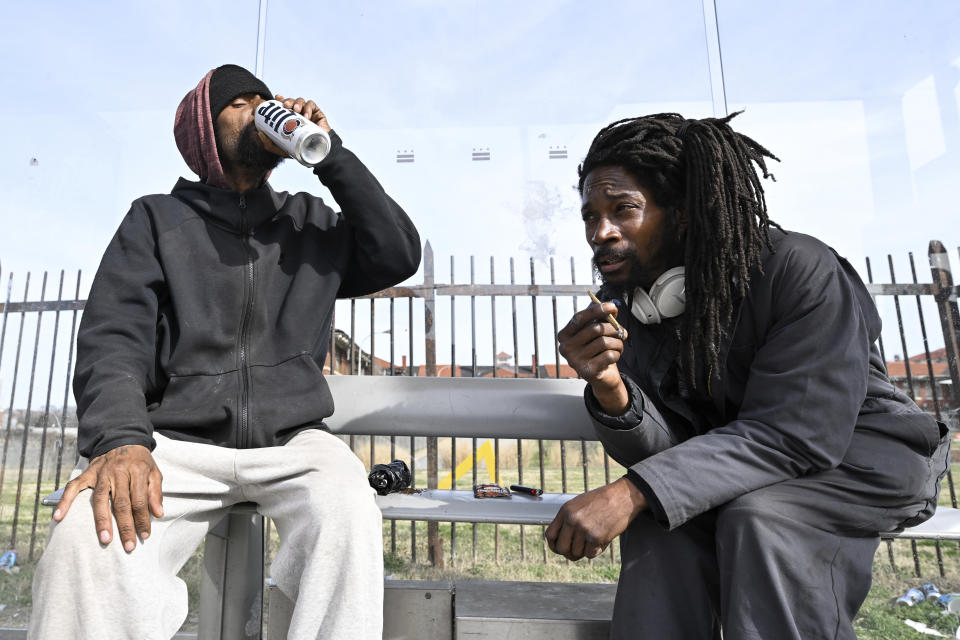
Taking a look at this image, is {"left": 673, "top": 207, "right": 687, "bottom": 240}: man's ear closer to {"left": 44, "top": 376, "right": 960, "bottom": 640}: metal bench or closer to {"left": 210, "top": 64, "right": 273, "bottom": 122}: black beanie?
{"left": 44, "top": 376, "right": 960, "bottom": 640}: metal bench

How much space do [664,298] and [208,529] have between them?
1288 millimetres

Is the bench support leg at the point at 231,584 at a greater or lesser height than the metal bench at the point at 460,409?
lesser

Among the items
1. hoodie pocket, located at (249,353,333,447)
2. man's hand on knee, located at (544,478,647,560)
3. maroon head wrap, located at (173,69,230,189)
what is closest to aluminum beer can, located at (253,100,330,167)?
maroon head wrap, located at (173,69,230,189)

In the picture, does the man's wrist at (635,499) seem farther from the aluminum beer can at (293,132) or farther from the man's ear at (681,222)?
the aluminum beer can at (293,132)

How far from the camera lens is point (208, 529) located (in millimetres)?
1367

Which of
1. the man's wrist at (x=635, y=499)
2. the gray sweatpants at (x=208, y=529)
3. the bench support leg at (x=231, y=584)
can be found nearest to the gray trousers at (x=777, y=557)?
the man's wrist at (x=635, y=499)

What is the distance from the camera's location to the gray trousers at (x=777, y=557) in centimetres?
104

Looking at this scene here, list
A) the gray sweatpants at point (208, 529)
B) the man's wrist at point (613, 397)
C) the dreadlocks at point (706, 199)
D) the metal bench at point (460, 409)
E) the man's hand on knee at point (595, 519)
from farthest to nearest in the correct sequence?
the metal bench at point (460, 409)
the dreadlocks at point (706, 199)
the man's wrist at point (613, 397)
the man's hand on knee at point (595, 519)
the gray sweatpants at point (208, 529)

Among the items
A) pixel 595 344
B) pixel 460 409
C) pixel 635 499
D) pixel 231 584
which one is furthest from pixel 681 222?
pixel 231 584

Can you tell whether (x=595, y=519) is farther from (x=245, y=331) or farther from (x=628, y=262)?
(x=245, y=331)

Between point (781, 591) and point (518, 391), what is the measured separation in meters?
1.08

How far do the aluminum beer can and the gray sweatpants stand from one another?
2.42 ft

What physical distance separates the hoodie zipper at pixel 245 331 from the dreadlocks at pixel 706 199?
1035 millimetres

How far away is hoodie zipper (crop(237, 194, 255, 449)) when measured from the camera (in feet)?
4.56
